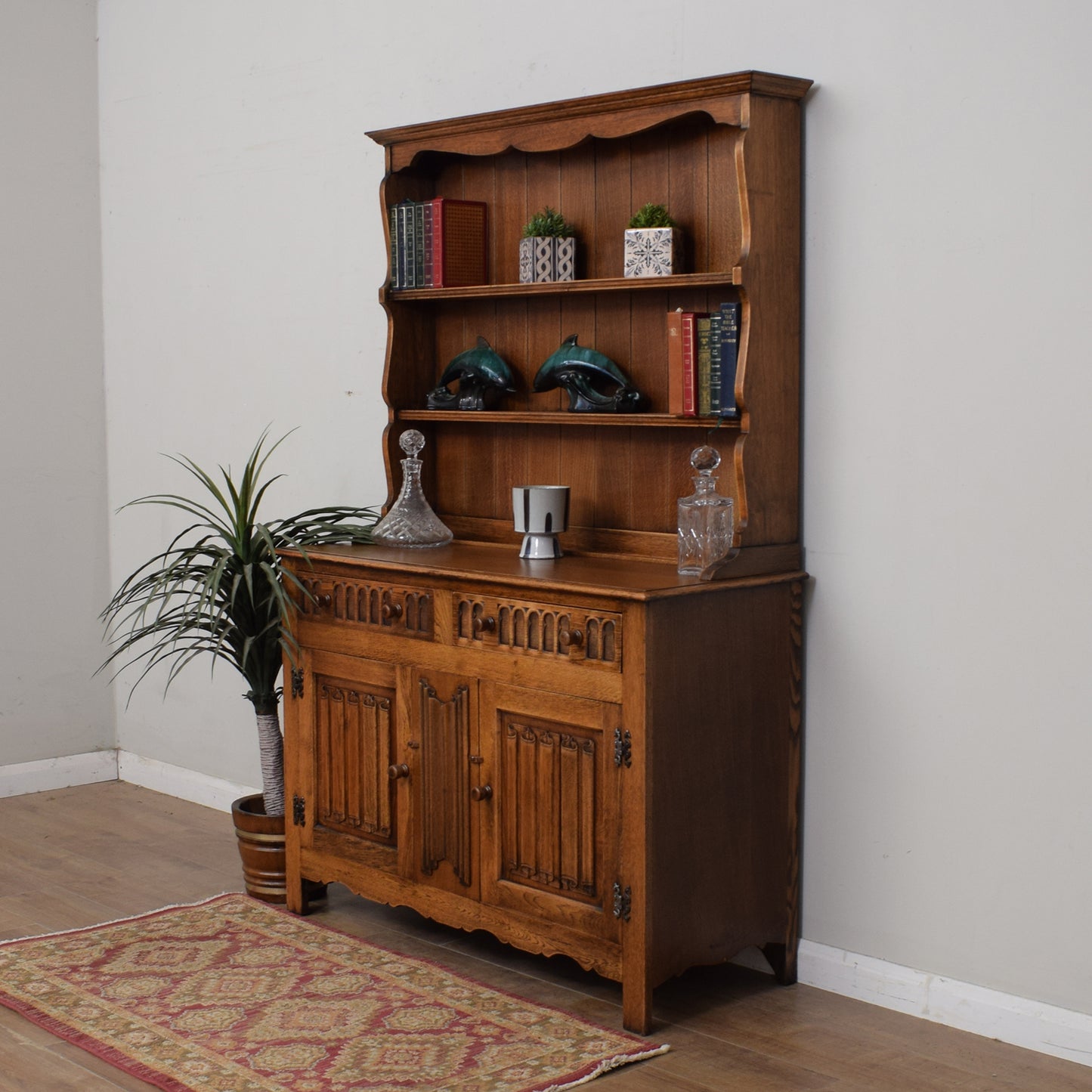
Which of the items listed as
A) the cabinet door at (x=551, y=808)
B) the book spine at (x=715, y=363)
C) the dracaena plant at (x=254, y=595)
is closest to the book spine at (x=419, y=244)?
the dracaena plant at (x=254, y=595)

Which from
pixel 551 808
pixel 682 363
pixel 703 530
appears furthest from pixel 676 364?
pixel 551 808

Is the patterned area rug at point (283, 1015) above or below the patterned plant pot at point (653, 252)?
below

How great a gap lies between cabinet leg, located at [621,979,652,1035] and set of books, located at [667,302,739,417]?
4.18ft

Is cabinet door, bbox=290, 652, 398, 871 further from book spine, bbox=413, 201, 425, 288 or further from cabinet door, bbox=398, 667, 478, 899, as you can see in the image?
book spine, bbox=413, 201, 425, 288

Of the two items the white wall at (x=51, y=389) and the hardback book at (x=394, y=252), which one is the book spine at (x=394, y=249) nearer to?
the hardback book at (x=394, y=252)

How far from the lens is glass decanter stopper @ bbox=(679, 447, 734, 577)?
131 inches

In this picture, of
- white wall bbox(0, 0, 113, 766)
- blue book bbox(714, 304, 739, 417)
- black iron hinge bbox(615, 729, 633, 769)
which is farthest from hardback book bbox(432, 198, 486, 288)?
white wall bbox(0, 0, 113, 766)

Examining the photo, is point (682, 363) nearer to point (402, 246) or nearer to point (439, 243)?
point (439, 243)

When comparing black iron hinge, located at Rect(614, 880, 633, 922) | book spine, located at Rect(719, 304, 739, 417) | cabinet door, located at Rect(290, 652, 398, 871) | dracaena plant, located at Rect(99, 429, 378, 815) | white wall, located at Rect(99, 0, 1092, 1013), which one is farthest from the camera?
dracaena plant, located at Rect(99, 429, 378, 815)

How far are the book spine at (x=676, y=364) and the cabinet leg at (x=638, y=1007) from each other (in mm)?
1287

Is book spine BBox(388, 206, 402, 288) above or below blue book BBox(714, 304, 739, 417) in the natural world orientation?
above

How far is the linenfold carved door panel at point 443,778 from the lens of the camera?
343 centimetres

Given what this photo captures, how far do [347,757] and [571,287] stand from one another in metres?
1.34

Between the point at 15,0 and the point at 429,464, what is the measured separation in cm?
249
